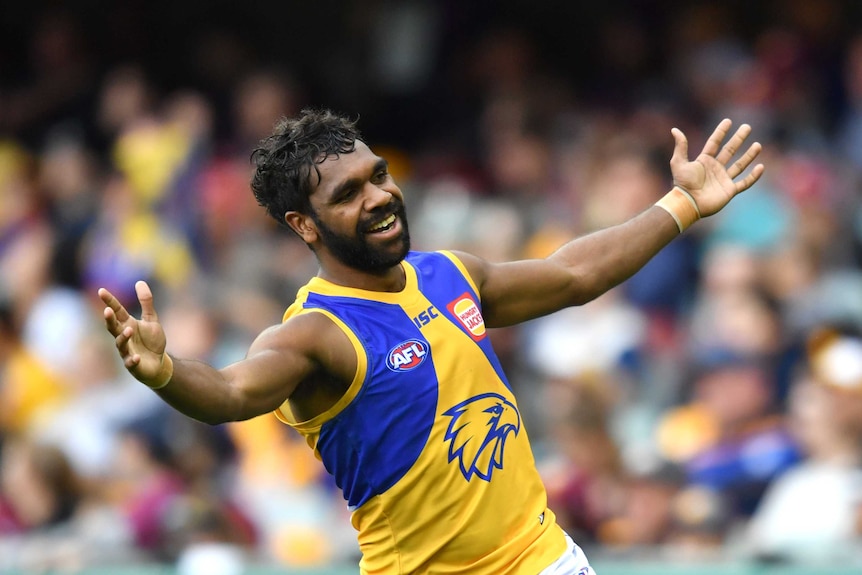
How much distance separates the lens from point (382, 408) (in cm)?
439

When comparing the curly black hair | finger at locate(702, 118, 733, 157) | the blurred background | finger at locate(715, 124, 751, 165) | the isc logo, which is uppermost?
the blurred background

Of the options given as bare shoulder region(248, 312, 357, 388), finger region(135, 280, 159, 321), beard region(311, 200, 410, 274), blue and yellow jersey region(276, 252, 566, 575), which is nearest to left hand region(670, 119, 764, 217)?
blue and yellow jersey region(276, 252, 566, 575)

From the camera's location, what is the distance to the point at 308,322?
4.38m

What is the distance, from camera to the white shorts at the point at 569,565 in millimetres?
4609

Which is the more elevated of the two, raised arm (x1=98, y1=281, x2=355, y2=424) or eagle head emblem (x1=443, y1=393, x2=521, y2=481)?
raised arm (x1=98, y1=281, x2=355, y2=424)

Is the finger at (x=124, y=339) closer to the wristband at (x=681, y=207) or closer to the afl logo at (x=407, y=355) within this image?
the afl logo at (x=407, y=355)

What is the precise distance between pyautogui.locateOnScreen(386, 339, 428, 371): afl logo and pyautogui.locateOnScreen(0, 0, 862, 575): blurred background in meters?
2.85

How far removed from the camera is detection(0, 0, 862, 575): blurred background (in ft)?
24.4

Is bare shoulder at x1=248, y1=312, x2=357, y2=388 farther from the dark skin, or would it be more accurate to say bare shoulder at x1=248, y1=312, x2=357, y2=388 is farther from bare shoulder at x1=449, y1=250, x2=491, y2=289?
bare shoulder at x1=449, y1=250, x2=491, y2=289

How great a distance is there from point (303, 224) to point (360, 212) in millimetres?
230

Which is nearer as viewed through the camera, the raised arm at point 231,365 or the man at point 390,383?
the raised arm at point 231,365

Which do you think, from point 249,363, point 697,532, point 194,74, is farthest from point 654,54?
point 249,363

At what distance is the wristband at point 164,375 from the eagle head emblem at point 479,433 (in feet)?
2.94

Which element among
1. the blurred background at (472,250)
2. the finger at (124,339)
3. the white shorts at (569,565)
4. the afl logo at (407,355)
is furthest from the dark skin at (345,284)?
the blurred background at (472,250)
